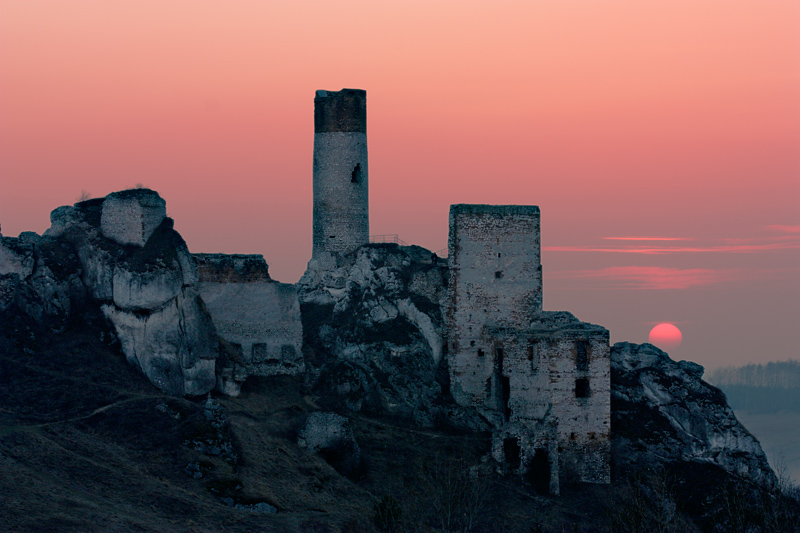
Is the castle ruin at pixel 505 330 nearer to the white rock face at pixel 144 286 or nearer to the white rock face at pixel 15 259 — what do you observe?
the white rock face at pixel 144 286

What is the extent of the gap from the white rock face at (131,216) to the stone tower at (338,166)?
1192 centimetres

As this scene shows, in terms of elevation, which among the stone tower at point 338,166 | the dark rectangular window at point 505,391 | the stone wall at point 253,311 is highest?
the stone tower at point 338,166

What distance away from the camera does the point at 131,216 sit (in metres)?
43.6

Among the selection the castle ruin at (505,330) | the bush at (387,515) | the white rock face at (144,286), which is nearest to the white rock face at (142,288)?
the white rock face at (144,286)

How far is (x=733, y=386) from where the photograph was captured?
122 meters

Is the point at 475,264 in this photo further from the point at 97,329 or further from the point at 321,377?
the point at 97,329

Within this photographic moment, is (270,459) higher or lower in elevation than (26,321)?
lower

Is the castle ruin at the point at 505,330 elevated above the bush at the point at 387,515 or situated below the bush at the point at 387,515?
above

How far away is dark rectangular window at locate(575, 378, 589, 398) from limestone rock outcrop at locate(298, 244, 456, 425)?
6.49 metres

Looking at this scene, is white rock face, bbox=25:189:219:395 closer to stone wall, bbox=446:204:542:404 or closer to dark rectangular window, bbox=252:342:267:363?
dark rectangular window, bbox=252:342:267:363

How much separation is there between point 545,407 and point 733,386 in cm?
8582

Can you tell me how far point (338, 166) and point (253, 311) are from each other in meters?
11.1

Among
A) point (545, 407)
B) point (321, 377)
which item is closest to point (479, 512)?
point (545, 407)

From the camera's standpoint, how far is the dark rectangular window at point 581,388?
4294 cm
